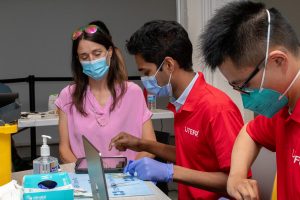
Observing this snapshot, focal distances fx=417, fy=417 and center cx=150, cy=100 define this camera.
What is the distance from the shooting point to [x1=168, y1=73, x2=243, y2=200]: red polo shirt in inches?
56.2

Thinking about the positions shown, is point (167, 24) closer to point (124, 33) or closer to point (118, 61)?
point (118, 61)

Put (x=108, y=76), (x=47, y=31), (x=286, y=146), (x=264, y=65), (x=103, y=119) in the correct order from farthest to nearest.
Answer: (x=47, y=31)
(x=108, y=76)
(x=103, y=119)
(x=286, y=146)
(x=264, y=65)

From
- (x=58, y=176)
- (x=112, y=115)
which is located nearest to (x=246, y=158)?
(x=58, y=176)

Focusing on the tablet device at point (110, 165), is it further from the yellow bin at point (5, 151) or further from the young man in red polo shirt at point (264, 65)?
the young man in red polo shirt at point (264, 65)

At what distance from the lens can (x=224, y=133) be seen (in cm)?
142

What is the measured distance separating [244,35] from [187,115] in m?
0.60

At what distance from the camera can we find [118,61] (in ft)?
7.14

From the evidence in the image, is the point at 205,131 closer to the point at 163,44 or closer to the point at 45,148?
the point at 163,44

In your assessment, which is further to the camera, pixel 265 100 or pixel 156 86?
pixel 156 86

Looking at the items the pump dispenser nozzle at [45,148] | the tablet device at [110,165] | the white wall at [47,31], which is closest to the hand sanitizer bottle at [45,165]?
the pump dispenser nozzle at [45,148]

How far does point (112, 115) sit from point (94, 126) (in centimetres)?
11

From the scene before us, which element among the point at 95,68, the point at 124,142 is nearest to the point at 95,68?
the point at 95,68

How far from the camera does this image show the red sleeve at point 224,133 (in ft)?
4.66

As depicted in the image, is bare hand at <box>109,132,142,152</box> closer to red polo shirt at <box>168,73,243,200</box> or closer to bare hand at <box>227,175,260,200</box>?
red polo shirt at <box>168,73,243,200</box>
